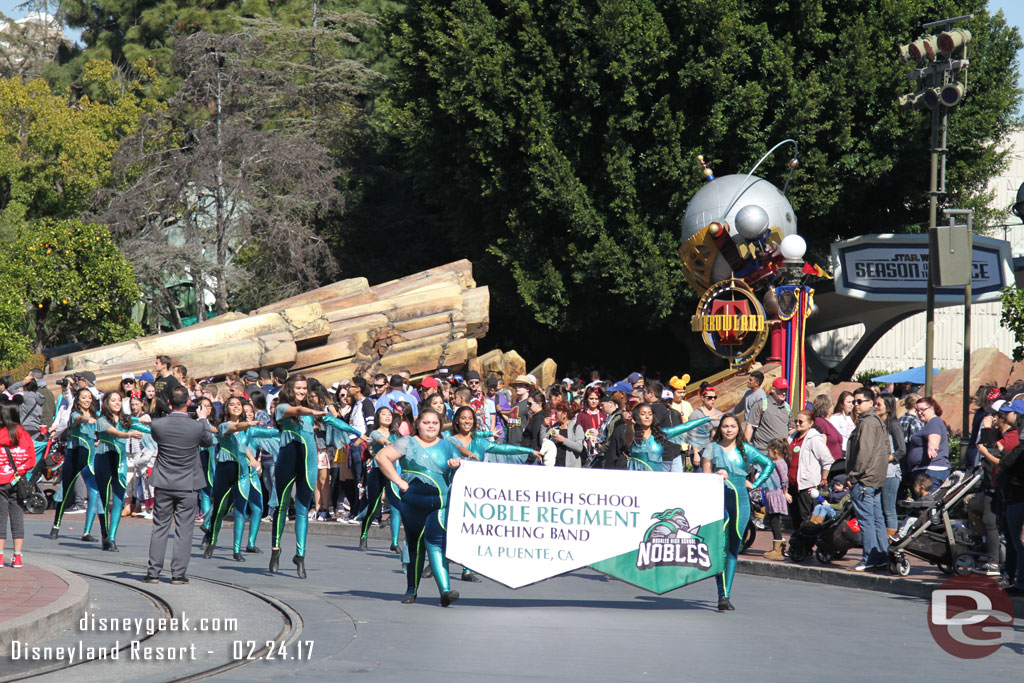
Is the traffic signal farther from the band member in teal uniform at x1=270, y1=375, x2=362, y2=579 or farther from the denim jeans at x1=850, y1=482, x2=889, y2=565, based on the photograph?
the band member in teal uniform at x1=270, y1=375, x2=362, y2=579

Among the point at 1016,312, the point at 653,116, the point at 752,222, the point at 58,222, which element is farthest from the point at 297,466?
the point at 58,222

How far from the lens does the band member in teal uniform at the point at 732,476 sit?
34.3 ft

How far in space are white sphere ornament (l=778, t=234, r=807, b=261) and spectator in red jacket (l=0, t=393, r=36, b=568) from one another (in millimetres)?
16254

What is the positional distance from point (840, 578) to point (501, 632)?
4.81m

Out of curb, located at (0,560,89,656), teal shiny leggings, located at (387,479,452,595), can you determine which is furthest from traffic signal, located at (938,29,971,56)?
curb, located at (0,560,89,656)

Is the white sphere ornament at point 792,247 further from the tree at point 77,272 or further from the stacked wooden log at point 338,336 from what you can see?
the tree at point 77,272

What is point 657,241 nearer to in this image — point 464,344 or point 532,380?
point 464,344

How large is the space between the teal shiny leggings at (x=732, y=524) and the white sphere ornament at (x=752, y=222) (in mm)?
14764

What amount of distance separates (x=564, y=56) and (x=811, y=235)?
8.51m

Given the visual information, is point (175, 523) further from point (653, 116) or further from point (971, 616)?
point (653, 116)

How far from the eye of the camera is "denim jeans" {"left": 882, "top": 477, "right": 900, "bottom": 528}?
43.6 feet

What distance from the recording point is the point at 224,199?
114ft

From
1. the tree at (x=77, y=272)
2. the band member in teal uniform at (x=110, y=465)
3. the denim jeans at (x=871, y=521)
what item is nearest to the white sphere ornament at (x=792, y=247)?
the denim jeans at (x=871, y=521)

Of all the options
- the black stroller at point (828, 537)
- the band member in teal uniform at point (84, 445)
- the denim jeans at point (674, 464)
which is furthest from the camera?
the band member in teal uniform at point (84, 445)
